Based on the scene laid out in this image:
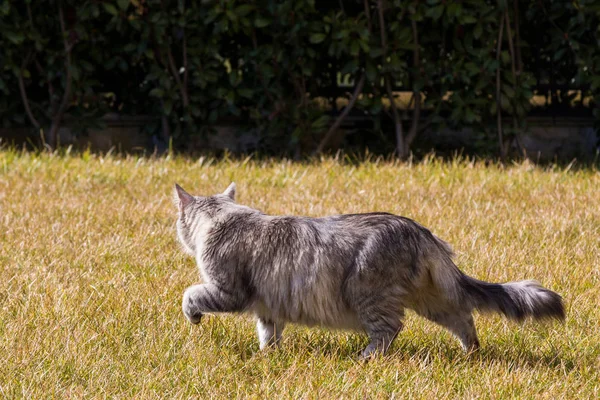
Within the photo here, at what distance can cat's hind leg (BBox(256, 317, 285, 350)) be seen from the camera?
357cm

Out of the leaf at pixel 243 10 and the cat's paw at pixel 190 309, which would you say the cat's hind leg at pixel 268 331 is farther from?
the leaf at pixel 243 10

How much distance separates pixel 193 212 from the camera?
3873 mm

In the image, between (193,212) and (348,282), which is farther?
(193,212)

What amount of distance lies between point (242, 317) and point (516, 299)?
3.94 ft

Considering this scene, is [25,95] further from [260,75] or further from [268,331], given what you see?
[268,331]

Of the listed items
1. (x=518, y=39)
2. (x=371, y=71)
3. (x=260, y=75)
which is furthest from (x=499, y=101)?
(x=260, y=75)

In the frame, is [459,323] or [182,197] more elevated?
[182,197]

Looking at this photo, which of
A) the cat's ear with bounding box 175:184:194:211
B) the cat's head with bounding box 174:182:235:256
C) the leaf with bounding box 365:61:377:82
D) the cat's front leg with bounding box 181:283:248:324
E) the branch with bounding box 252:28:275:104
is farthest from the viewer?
the branch with bounding box 252:28:275:104

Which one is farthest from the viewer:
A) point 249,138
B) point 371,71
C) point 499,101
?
point 249,138

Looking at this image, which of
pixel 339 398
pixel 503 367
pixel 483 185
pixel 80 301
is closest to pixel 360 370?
pixel 339 398

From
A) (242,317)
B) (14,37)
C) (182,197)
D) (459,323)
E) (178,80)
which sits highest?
(14,37)

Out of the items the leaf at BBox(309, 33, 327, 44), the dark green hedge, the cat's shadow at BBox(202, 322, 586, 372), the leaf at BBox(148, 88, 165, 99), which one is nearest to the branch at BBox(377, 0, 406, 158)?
the dark green hedge

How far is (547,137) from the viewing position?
27.7 feet

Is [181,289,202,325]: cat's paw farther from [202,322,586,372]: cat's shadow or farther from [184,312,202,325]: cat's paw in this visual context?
[202,322,586,372]: cat's shadow
